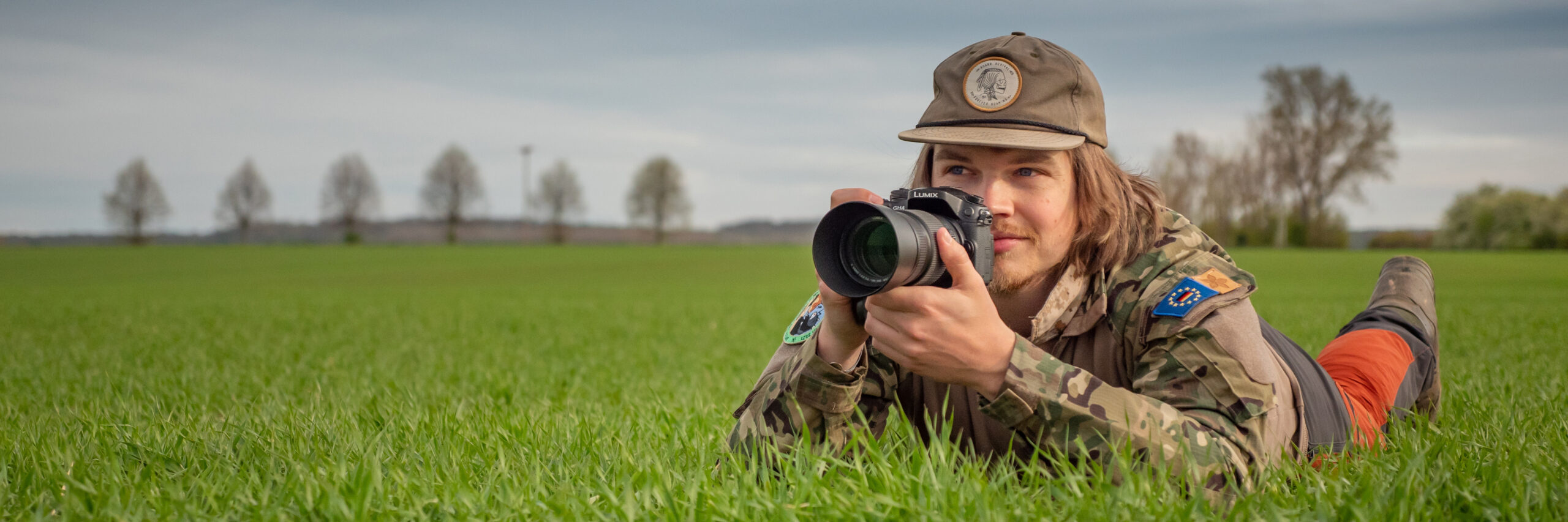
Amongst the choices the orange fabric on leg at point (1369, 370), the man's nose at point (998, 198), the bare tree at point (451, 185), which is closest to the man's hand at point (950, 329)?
the man's nose at point (998, 198)

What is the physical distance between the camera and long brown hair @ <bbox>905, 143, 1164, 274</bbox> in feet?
7.93

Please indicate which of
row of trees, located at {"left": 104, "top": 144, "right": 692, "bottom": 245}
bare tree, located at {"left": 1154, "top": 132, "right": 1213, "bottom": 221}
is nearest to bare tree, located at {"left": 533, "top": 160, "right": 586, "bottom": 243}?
row of trees, located at {"left": 104, "top": 144, "right": 692, "bottom": 245}

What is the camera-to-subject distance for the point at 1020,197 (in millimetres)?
2330

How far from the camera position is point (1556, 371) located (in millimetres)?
5004

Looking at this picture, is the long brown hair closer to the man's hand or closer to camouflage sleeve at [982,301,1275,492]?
camouflage sleeve at [982,301,1275,492]

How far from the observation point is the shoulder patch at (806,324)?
269cm

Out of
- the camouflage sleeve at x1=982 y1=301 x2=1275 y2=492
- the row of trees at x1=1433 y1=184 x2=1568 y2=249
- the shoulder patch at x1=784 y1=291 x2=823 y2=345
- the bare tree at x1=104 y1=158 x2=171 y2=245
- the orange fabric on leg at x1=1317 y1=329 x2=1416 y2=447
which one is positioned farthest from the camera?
the bare tree at x1=104 y1=158 x2=171 y2=245

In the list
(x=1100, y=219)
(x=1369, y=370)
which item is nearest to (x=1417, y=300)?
(x=1369, y=370)

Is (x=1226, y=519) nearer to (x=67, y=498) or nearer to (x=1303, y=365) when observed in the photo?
(x=1303, y=365)

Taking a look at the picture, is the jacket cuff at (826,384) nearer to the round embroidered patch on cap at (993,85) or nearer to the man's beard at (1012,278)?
the man's beard at (1012,278)

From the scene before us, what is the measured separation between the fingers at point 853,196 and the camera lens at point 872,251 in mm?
176

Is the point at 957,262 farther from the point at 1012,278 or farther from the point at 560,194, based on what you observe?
the point at 560,194

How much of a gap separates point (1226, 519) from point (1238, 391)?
355 millimetres

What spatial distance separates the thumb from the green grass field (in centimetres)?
41
